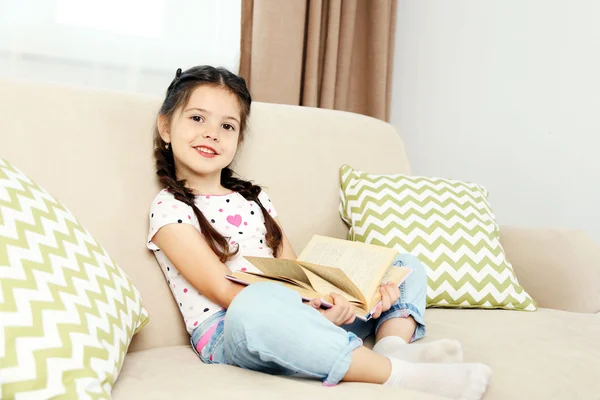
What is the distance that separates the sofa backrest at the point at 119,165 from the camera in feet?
4.07

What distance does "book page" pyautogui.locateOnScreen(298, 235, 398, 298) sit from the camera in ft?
4.11

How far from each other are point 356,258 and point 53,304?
2.15ft

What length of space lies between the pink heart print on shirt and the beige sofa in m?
0.16

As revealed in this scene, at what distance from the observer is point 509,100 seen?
2.47m

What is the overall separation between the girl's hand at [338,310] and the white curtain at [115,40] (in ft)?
3.95

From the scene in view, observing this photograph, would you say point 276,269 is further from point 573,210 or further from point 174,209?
point 573,210

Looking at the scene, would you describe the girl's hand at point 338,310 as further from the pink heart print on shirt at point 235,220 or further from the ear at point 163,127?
the ear at point 163,127

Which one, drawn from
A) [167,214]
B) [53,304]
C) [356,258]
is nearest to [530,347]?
[356,258]

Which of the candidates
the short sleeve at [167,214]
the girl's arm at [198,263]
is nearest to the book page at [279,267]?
the girl's arm at [198,263]

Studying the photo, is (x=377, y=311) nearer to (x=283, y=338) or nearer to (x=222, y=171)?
(x=283, y=338)

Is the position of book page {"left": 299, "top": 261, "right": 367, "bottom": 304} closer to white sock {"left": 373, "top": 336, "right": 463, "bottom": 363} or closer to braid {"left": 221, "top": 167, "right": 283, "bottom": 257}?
white sock {"left": 373, "top": 336, "right": 463, "bottom": 363}

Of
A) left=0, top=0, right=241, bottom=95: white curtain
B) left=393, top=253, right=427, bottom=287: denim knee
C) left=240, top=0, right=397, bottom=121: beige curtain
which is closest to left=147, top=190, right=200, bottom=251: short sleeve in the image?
left=393, top=253, right=427, bottom=287: denim knee

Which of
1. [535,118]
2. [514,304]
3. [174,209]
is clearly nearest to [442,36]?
[535,118]

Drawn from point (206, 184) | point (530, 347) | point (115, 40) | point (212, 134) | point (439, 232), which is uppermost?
point (115, 40)
